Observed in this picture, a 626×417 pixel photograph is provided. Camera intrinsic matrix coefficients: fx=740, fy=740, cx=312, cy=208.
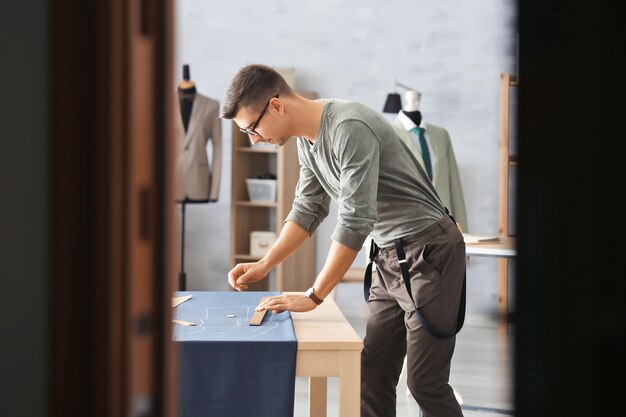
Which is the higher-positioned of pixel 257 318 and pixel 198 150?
pixel 198 150

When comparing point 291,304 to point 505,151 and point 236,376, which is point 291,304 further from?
point 505,151

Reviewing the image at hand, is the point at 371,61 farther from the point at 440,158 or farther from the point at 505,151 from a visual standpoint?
the point at 505,151

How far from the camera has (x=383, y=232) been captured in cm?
234

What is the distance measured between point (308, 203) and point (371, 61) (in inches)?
162

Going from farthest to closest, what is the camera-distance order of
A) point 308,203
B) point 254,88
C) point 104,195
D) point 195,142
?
point 195,142, point 308,203, point 254,88, point 104,195

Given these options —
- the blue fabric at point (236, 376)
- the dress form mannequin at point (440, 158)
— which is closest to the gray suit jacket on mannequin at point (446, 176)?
the dress form mannequin at point (440, 158)

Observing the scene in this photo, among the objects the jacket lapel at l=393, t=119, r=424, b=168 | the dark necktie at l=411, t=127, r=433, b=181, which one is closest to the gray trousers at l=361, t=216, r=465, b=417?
the jacket lapel at l=393, t=119, r=424, b=168

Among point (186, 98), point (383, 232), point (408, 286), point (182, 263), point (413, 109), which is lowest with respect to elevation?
point (182, 263)

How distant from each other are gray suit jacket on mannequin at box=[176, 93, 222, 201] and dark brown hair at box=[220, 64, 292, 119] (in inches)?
137

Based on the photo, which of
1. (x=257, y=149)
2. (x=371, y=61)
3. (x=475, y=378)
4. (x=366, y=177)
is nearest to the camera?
(x=366, y=177)

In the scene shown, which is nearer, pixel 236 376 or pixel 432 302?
pixel 236 376

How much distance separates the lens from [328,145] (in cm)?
224

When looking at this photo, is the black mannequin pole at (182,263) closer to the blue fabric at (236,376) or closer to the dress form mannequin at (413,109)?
the dress form mannequin at (413,109)

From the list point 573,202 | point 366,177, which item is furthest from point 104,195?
point 366,177
